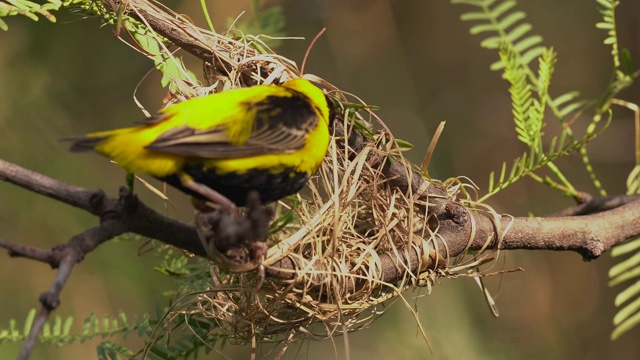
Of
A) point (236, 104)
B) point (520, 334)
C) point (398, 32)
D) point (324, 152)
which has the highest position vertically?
point (236, 104)

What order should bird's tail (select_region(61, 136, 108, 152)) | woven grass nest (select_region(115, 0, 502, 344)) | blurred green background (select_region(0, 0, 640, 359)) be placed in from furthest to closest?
blurred green background (select_region(0, 0, 640, 359)), woven grass nest (select_region(115, 0, 502, 344)), bird's tail (select_region(61, 136, 108, 152))

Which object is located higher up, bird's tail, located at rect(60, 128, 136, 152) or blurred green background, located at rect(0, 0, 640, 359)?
bird's tail, located at rect(60, 128, 136, 152)

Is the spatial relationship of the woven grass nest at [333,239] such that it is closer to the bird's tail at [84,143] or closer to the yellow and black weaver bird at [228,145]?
the yellow and black weaver bird at [228,145]

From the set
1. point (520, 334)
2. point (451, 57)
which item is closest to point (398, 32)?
point (451, 57)

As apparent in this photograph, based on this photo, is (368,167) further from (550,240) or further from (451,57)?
(451,57)

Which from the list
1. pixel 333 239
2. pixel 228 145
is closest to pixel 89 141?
pixel 228 145

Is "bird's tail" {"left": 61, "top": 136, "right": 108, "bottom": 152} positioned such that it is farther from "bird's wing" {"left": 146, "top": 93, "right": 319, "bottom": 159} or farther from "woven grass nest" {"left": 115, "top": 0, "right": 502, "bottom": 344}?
"woven grass nest" {"left": 115, "top": 0, "right": 502, "bottom": 344}

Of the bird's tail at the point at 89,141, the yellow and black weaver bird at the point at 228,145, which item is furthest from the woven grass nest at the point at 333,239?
the bird's tail at the point at 89,141

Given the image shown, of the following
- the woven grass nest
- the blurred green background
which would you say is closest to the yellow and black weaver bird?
the woven grass nest

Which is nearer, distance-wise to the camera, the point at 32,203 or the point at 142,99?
the point at 32,203
